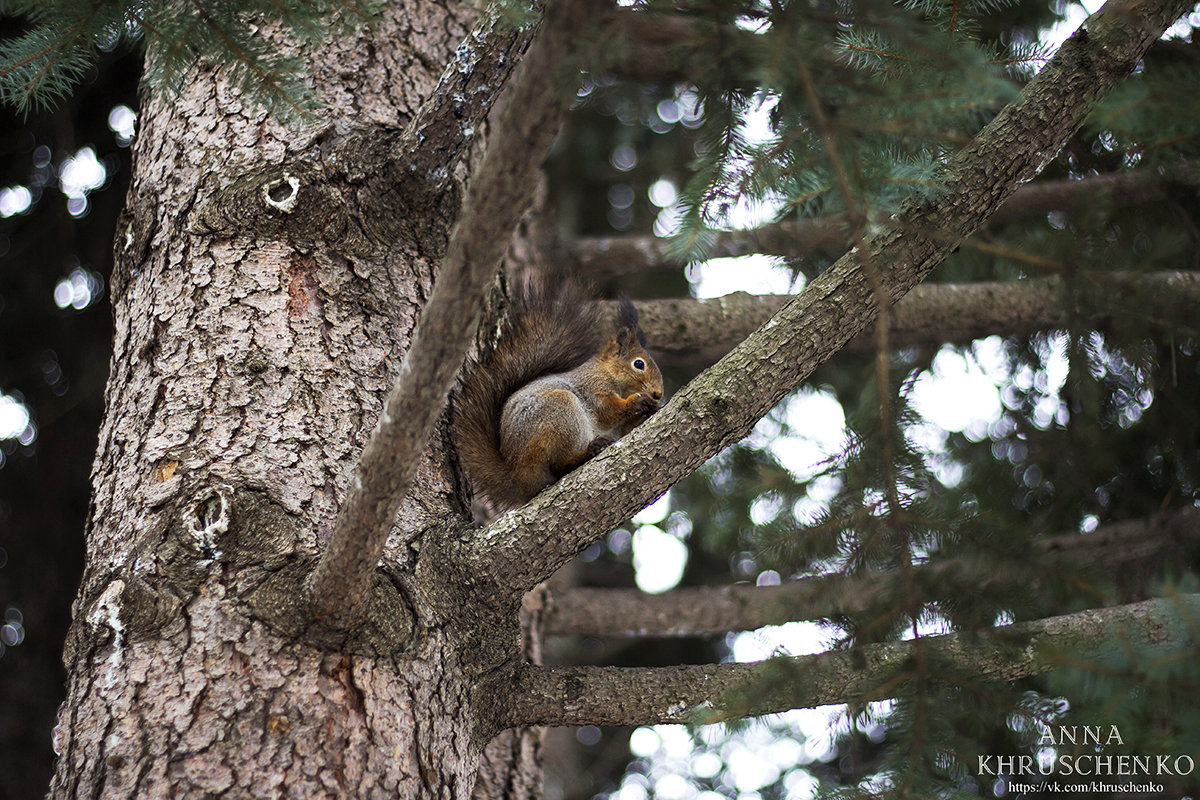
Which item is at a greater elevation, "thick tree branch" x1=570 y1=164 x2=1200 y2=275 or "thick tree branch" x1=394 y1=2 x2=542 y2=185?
"thick tree branch" x1=570 y1=164 x2=1200 y2=275

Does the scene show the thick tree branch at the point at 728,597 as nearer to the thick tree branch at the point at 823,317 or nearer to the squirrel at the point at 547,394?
the squirrel at the point at 547,394

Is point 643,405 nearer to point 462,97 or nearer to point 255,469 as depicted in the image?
point 462,97

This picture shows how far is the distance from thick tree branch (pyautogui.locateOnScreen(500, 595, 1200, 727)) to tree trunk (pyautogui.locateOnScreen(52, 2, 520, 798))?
0.14m

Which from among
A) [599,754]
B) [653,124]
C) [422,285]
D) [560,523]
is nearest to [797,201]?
[560,523]

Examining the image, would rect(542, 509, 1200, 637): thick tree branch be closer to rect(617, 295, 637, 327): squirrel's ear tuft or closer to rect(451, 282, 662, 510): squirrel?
rect(451, 282, 662, 510): squirrel

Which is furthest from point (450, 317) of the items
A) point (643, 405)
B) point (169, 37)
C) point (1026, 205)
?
A: point (1026, 205)

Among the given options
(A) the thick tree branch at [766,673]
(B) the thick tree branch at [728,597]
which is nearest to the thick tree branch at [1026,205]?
(A) the thick tree branch at [766,673]

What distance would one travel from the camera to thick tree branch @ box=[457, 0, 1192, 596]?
1.55 metres

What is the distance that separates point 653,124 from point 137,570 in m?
3.41

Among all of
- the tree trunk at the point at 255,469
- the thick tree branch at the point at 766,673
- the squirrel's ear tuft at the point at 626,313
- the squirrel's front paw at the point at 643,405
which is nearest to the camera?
the tree trunk at the point at 255,469

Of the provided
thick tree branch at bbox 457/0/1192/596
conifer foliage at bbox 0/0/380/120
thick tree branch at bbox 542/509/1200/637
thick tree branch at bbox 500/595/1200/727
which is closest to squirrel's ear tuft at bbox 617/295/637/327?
thick tree branch at bbox 542/509/1200/637

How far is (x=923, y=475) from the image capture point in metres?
1.60

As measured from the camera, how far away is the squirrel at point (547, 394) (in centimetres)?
224

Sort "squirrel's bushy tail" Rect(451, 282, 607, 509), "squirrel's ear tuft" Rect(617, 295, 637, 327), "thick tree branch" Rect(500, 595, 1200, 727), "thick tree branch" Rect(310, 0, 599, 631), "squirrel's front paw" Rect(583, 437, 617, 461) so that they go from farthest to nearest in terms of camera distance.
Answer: "squirrel's ear tuft" Rect(617, 295, 637, 327) < "squirrel's front paw" Rect(583, 437, 617, 461) < "squirrel's bushy tail" Rect(451, 282, 607, 509) < "thick tree branch" Rect(500, 595, 1200, 727) < "thick tree branch" Rect(310, 0, 599, 631)
